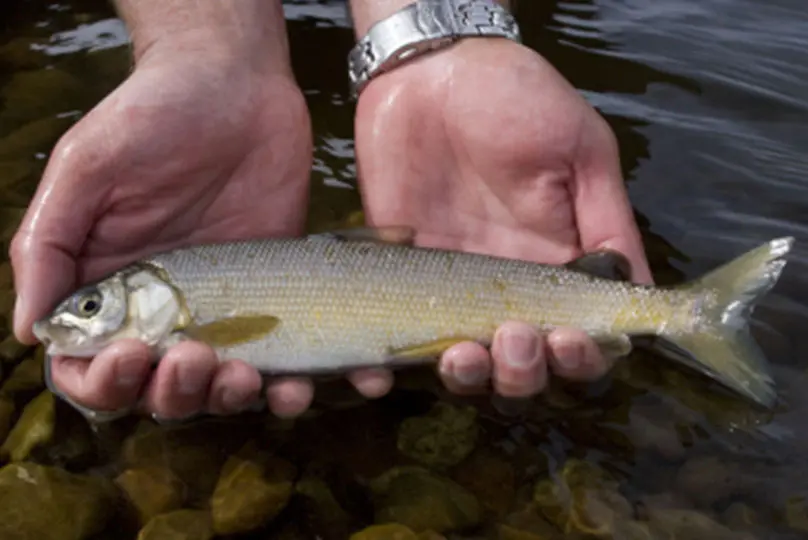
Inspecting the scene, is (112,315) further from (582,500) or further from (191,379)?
(582,500)

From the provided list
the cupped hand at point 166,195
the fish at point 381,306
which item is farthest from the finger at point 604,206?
the cupped hand at point 166,195

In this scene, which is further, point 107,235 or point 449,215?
point 449,215

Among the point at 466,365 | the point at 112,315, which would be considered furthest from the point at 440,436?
the point at 112,315

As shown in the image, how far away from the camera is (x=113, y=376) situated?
11.3 feet

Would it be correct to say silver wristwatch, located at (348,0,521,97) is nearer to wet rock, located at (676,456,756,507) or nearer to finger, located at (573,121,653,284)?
finger, located at (573,121,653,284)

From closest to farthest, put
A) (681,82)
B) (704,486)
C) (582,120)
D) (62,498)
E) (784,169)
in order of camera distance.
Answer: (62,498) → (704,486) → (582,120) → (784,169) → (681,82)

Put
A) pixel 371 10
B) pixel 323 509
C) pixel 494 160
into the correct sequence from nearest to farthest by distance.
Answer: pixel 323 509, pixel 494 160, pixel 371 10

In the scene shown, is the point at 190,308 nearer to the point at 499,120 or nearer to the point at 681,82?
the point at 499,120

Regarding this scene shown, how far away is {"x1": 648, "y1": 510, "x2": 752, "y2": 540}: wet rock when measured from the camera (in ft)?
12.3

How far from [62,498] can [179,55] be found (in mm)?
2225

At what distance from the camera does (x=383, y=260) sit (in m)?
3.90

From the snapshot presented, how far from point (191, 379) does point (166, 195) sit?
3.73ft

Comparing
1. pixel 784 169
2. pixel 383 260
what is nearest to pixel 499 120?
pixel 383 260

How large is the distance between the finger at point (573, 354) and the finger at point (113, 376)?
1585 mm
